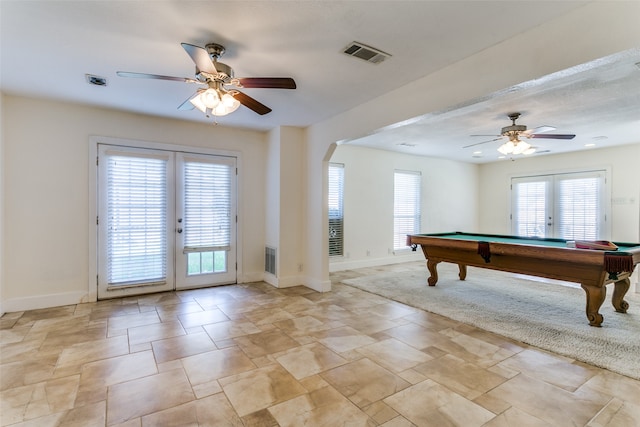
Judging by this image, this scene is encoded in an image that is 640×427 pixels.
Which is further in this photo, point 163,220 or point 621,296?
point 163,220

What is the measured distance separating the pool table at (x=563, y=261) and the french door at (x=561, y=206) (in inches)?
135

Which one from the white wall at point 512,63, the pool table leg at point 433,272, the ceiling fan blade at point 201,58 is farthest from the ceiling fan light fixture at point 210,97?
the pool table leg at point 433,272

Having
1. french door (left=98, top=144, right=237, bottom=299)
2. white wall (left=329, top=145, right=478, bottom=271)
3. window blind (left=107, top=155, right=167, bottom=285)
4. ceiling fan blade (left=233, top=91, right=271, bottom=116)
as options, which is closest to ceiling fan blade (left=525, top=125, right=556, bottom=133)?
white wall (left=329, top=145, right=478, bottom=271)

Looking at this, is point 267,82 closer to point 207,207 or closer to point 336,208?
point 207,207

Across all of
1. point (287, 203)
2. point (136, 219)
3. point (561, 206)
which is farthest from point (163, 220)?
point (561, 206)

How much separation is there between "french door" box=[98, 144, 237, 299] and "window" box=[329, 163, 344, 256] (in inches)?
79.9

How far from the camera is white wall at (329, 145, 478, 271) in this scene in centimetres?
660

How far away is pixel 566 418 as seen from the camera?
1884 millimetres

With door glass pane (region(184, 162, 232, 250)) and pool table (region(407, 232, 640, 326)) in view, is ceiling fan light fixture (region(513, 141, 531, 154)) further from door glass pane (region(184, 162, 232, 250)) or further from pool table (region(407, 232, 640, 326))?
door glass pane (region(184, 162, 232, 250))

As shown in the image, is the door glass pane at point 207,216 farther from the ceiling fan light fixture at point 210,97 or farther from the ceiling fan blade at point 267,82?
the ceiling fan blade at point 267,82

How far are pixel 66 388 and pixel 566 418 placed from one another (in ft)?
10.7

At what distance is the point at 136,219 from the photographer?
177 inches

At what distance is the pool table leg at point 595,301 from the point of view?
3.29 meters

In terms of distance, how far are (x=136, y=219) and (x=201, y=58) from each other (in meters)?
3.13
